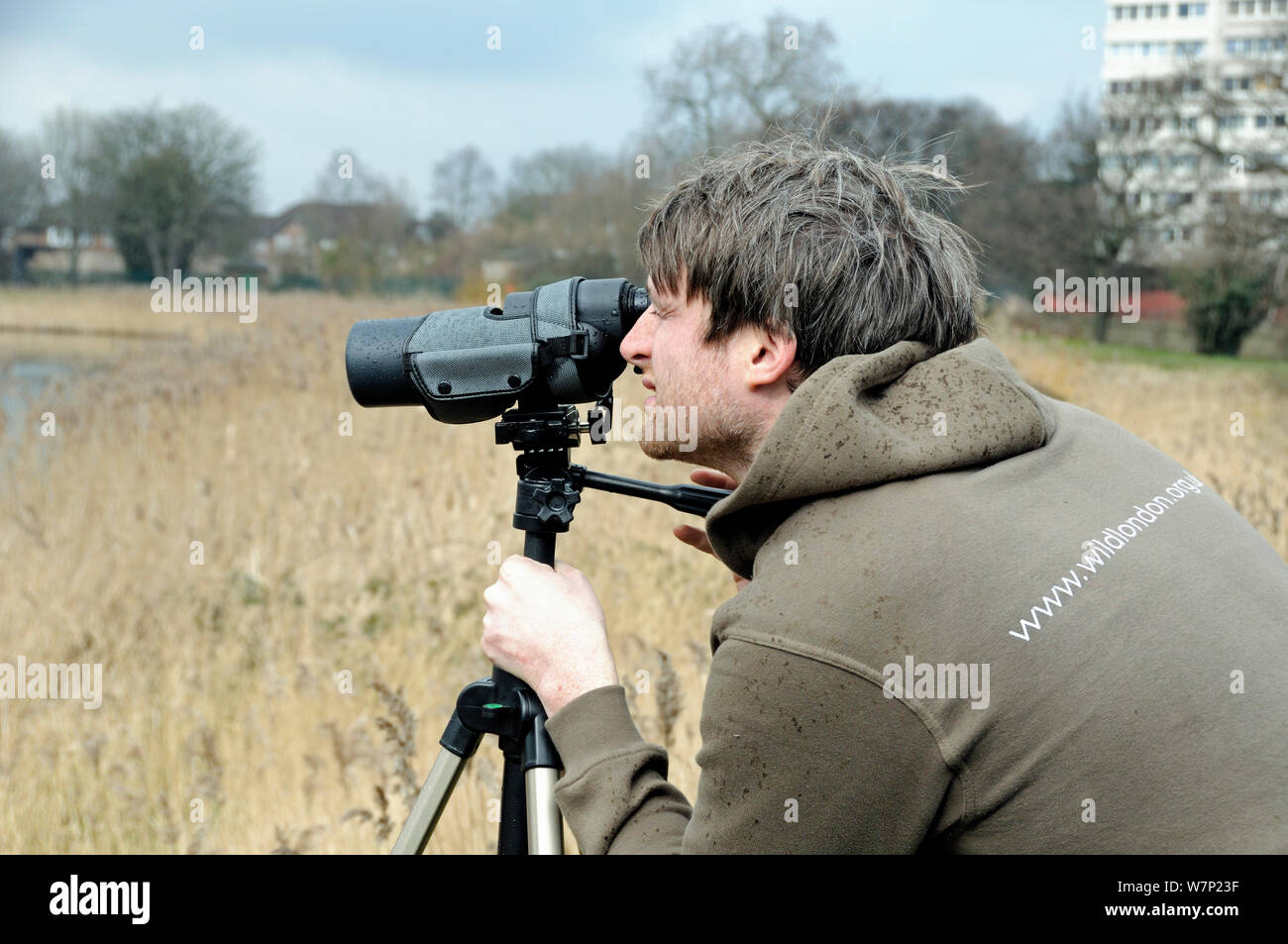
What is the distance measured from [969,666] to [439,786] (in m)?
0.97

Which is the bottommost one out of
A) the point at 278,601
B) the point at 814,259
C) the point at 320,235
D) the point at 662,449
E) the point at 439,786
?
the point at 278,601

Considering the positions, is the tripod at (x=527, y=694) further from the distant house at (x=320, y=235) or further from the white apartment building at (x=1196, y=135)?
the distant house at (x=320, y=235)

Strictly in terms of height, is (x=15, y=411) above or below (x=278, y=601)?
above

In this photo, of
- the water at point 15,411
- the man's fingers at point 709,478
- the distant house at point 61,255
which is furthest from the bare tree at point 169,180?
the man's fingers at point 709,478

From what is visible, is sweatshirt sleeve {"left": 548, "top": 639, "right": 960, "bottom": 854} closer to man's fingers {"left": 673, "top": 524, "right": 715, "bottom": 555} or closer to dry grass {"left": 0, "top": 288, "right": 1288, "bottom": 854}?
man's fingers {"left": 673, "top": 524, "right": 715, "bottom": 555}

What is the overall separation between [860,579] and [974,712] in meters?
0.19

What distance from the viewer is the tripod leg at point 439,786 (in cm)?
180

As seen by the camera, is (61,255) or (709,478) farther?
(61,255)

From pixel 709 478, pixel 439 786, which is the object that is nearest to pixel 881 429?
pixel 709 478

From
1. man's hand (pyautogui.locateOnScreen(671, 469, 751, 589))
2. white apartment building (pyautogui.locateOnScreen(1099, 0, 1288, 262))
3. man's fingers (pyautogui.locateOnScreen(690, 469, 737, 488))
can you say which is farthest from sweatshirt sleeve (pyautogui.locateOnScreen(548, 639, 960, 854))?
white apartment building (pyautogui.locateOnScreen(1099, 0, 1288, 262))

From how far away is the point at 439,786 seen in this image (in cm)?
181

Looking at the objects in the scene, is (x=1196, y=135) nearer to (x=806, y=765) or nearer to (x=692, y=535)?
(x=692, y=535)

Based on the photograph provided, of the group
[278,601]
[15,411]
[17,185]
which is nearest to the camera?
[278,601]
